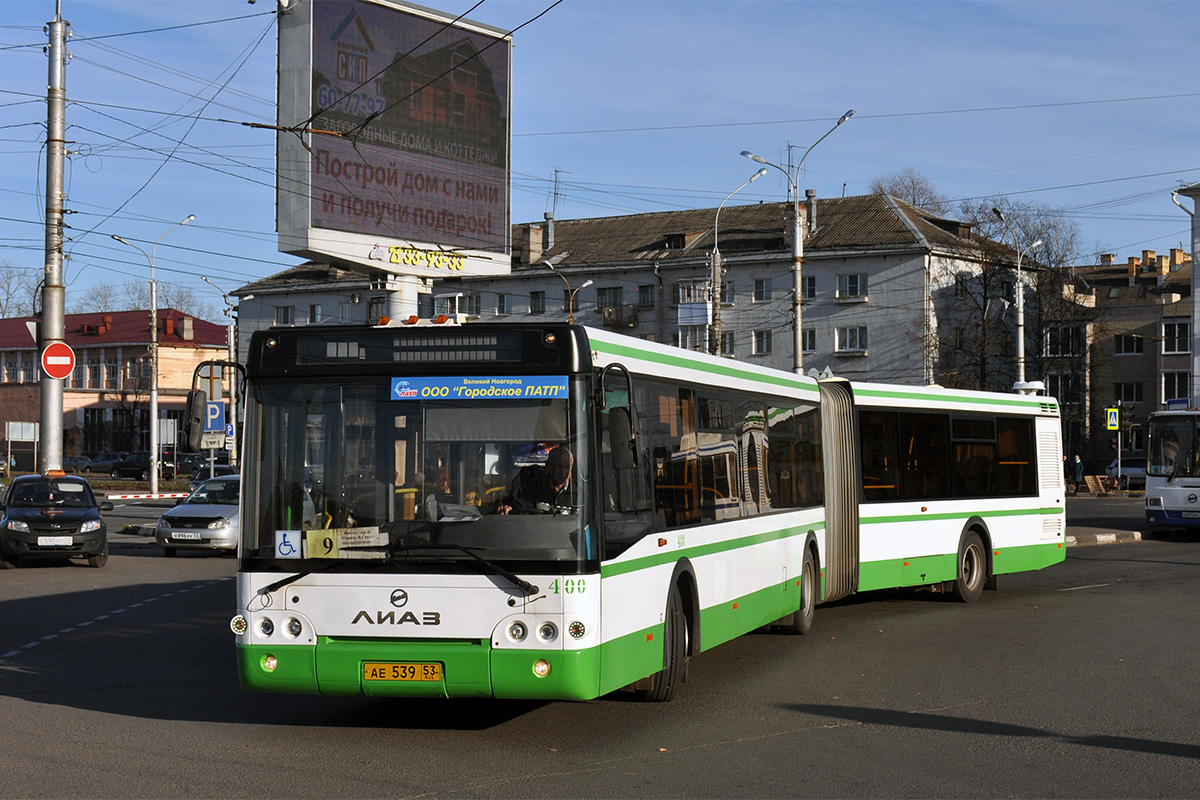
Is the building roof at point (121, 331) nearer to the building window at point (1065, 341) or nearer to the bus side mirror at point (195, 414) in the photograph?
the building window at point (1065, 341)

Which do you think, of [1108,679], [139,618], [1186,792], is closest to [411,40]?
[139,618]

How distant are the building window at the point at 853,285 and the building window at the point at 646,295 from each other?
1017 centimetres

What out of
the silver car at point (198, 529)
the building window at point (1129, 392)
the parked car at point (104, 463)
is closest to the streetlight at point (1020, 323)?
the silver car at point (198, 529)

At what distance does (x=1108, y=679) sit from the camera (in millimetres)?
10867

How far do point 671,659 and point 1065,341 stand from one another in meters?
69.6

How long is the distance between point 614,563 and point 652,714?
1414mm

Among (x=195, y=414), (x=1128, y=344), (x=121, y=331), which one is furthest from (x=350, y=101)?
(x=121, y=331)

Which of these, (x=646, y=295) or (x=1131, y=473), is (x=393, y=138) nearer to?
(x=646, y=295)

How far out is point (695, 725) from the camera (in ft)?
29.5

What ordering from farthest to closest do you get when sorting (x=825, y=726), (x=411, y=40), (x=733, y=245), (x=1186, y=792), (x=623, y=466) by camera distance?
(x=733, y=245), (x=411, y=40), (x=825, y=726), (x=623, y=466), (x=1186, y=792)

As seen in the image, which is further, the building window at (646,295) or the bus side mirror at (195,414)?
the building window at (646,295)

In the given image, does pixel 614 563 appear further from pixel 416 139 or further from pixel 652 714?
pixel 416 139

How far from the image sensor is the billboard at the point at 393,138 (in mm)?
29438

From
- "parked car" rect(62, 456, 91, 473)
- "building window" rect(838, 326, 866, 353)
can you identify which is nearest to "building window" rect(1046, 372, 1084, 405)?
"building window" rect(838, 326, 866, 353)
